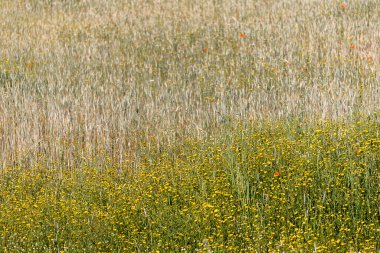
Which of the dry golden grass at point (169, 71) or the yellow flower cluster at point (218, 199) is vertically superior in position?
the dry golden grass at point (169, 71)

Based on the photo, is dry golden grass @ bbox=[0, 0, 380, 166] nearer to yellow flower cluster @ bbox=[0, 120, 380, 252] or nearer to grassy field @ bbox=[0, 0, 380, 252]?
grassy field @ bbox=[0, 0, 380, 252]

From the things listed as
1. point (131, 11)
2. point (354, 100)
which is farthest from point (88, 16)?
point (354, 100)

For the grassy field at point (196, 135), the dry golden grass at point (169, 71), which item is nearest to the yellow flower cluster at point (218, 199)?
the grassy field at point (196, 135)

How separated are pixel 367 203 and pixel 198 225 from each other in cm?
139

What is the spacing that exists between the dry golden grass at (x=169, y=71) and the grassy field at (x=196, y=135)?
0.04 metres

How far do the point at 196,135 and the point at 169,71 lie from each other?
302cm

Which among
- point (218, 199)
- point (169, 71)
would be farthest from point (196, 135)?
point (169, 71)

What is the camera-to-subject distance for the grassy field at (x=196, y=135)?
4867mm

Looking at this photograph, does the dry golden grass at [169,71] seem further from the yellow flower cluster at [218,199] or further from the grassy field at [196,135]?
the yellow flower cluster at [218,199]

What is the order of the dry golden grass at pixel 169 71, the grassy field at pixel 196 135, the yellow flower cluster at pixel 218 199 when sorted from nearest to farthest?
the yellow flower cluster at pixel 218 199, the grassy field at pixel 196 135, the dry golden grass at pixel 169 71

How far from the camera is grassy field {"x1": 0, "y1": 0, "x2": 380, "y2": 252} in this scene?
4867 millimetres

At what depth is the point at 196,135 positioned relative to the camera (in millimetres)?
6898

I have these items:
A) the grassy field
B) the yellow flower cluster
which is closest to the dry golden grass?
the grassy field

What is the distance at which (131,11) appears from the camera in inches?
566
